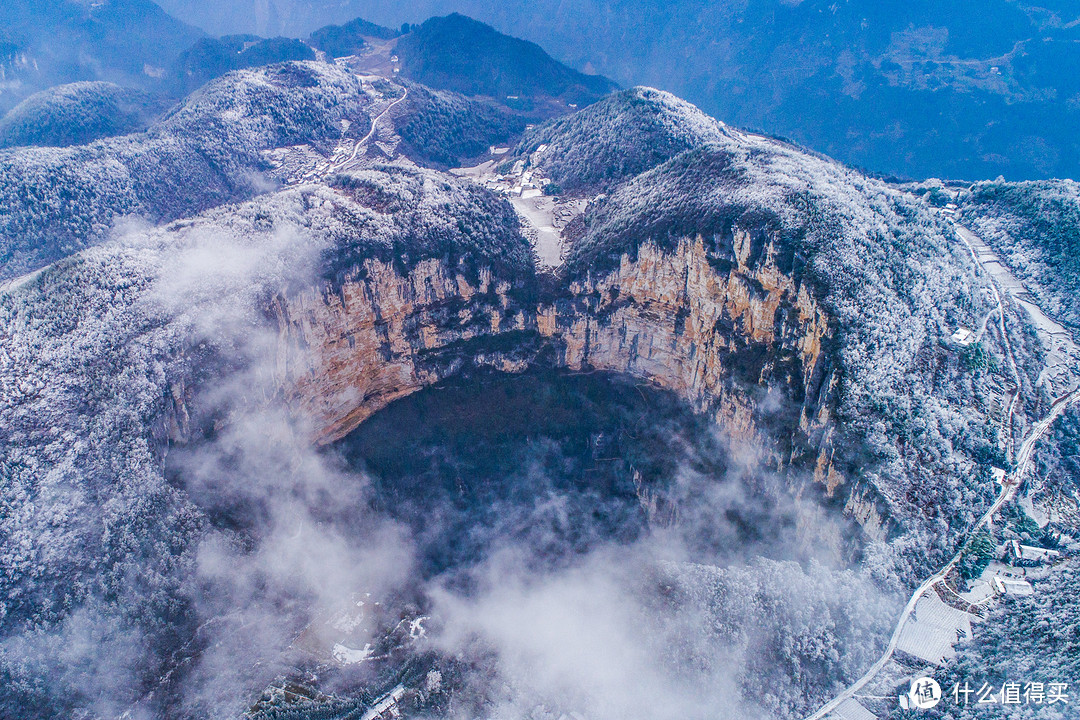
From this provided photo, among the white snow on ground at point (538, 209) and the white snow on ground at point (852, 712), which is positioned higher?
the white snow on ground at point (538, 209)

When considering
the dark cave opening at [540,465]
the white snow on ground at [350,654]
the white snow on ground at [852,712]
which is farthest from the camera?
the dark cave opening at [540,465]

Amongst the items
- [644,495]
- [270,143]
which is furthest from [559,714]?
[270,143]

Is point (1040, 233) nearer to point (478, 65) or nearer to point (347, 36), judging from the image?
point (478, 65)

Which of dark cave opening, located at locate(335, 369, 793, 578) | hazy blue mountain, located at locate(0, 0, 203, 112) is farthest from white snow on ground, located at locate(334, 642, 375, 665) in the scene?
hazy blue mountain, located at locate(0, 0, 203, 112)

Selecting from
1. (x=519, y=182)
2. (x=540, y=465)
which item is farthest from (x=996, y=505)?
(x=519, y=182)

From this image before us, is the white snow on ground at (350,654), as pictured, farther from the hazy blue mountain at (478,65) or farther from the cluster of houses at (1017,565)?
the hazy blue mountain at (478,65)

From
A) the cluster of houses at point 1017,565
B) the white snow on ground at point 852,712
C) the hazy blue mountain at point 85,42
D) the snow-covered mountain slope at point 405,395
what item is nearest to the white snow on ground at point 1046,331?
the snow-covered mountain slope at point 405,395
